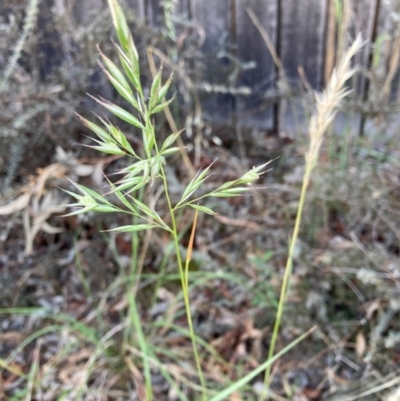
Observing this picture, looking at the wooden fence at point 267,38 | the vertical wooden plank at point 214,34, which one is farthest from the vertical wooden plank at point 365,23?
the vertical wooden plank at point 214,34

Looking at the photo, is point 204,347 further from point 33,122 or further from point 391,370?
point 33,122

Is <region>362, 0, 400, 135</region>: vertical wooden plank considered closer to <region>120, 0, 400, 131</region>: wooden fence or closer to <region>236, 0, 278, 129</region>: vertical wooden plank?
<region>120, 0, 400, 131</region>: wooden fence

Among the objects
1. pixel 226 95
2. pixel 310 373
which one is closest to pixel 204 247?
pixel 310 373

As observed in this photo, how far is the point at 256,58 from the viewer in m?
1.73

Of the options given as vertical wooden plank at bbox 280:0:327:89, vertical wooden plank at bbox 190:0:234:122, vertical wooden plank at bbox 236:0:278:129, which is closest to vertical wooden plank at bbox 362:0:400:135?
vertical wooden plank at bbox 280:0:327:89

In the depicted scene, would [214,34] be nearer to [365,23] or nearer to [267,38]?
[267,38]

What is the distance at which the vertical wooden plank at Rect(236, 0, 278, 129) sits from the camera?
1639mm

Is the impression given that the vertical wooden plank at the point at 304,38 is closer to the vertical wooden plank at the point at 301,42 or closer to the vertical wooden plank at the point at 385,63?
the vertical wooden plank at the point at 301,42

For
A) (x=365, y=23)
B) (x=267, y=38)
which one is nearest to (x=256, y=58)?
(x=267, y=38)

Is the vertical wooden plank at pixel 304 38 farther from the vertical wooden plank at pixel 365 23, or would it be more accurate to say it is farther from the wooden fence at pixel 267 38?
the vertical wooden plank at pixel 365 23

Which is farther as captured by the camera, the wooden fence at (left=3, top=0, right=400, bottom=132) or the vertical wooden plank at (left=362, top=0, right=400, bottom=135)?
the wooden fence at (left=3, top=0, right=400, bottom=132)

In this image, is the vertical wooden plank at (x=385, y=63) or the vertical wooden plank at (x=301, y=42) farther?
the vertical wooden plank at (x=301, y=42)

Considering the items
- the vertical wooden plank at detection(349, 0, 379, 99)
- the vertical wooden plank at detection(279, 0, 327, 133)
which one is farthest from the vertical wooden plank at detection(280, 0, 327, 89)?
the vertical wooden plank at detection(349, 0, 379, 99)

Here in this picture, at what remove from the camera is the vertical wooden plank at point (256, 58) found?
5.38ft
